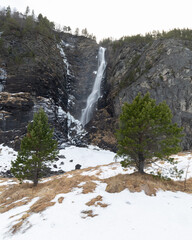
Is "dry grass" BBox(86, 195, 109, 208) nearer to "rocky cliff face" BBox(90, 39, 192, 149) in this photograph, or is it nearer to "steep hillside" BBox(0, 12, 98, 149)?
"rocky cliff face" BBox(90, 39, 192, 149)

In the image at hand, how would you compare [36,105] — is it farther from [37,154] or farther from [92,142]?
[37,154]

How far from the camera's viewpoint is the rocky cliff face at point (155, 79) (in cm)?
2984

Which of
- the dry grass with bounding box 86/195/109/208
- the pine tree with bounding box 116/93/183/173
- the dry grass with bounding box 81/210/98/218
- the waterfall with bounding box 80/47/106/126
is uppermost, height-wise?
the waterfall with bounding box 80/47/106/126

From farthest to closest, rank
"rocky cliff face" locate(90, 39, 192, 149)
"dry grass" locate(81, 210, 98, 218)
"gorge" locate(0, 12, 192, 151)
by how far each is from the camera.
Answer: "gorge" locate(0, 12, 192, 151) → "rocky cliff face" locate(90, 39, 192, 149) → "dry grass" locate(81, 210, 98, 218)

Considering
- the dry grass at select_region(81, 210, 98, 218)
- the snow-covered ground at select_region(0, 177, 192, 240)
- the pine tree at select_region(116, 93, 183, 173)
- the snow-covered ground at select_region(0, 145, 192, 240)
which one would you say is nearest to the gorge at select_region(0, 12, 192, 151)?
the pine tree at select_region(116, 93, 183, 173)

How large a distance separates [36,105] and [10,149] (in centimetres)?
1215

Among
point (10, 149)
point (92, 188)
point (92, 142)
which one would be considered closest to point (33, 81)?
point (10, 149)

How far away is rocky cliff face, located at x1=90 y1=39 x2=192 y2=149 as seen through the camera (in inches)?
1175

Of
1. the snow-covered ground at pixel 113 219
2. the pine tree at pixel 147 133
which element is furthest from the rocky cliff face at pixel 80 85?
the snow-covered ground at pixel 113 219

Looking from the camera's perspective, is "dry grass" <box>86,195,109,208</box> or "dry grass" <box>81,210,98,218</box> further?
"dry grass" <box>86,195,109,208</box>

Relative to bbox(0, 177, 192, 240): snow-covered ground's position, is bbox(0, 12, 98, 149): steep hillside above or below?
above

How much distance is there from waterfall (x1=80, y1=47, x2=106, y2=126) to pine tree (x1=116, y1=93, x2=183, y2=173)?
109 ft

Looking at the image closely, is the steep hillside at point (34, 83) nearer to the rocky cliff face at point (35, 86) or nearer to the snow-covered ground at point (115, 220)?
the rocky cliff face at point (35, 86)

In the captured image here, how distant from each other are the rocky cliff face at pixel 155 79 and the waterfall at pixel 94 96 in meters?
3.33
